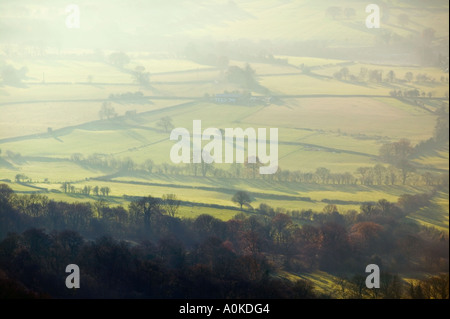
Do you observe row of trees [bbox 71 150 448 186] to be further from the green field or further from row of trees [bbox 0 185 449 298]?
row of trees [bbox 0 185 449 298]

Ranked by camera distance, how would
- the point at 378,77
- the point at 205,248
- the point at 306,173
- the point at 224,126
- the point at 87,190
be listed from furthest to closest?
the point at 378,77
the point at 224,126
the point at 306,173
the point at 87,190
the point at 205,248

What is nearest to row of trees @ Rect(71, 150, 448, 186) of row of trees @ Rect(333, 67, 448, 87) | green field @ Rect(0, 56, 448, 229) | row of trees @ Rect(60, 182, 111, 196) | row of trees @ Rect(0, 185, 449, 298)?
green field @ Rect(0, 56, 448, 229)

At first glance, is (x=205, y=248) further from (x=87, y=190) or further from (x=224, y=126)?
(x=224, y=126)

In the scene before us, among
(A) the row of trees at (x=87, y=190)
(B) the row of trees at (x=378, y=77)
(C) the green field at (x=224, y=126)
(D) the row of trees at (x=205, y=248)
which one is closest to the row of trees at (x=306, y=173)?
(C) the green field at (x=224, y=126)

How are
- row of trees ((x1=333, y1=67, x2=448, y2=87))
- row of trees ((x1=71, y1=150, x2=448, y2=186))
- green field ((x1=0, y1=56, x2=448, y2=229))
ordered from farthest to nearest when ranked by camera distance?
1. row of trees ((x1=333, y1=67, x2=448, y2=87))
2. green field ((x1=0, y1=56, x2=448, y2=229))
3. row of trees ((x1=71, y1=150, x2=448, y2=186))

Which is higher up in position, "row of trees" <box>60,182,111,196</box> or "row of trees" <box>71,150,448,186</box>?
"row of trees" <box>71,150,448,186</box>

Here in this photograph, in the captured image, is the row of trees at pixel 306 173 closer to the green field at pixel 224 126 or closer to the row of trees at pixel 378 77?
the green field at pixel 224 126

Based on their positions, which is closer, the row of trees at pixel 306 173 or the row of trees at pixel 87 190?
the row of trees at pixel 306 173

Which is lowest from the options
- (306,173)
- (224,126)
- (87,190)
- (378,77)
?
(87,190)

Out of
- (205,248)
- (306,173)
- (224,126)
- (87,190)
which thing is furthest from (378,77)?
(205,248)
